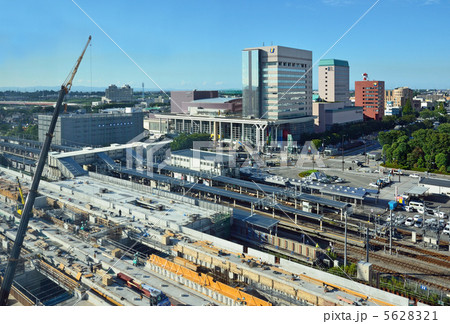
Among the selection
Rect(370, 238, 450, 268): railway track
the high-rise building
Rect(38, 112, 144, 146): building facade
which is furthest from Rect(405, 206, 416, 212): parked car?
the high-rise building

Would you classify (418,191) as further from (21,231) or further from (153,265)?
(21,231)

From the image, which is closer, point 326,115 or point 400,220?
point 400,220

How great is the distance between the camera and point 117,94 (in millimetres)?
55219

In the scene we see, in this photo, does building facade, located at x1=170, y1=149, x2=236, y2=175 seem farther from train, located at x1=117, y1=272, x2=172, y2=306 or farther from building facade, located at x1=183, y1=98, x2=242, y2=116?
building facade, located at x1=183, y1=98, x2=242, y2=116

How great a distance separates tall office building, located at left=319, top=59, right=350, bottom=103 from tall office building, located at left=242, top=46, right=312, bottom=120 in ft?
37.5

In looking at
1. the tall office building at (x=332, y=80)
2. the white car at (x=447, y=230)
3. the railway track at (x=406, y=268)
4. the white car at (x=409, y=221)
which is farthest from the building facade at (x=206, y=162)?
the tall office building at (x=332, y=80)

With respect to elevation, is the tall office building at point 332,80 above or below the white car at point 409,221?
above

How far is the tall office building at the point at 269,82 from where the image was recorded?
23156 millimetres

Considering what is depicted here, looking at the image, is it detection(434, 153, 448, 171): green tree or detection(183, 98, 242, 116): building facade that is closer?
detection(434, 153, 448, 171): green tree

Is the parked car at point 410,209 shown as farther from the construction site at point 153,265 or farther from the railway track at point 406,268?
the construction site at point 153,265

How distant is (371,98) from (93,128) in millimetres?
25118

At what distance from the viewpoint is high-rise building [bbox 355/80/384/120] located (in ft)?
115

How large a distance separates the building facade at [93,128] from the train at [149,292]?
15216mm

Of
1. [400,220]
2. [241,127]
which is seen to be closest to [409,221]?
[400,220]
